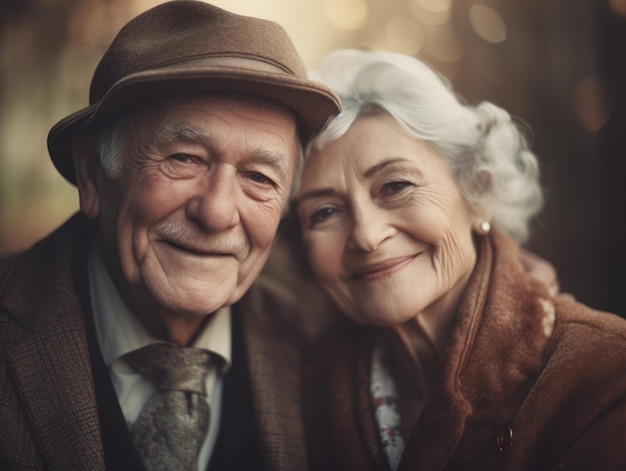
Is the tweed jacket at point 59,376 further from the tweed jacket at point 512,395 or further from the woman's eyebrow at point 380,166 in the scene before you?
the woman's eyebrow at point 380,166

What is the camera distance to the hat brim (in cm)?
175

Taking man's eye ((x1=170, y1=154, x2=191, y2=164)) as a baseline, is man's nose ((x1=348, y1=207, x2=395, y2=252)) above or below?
below

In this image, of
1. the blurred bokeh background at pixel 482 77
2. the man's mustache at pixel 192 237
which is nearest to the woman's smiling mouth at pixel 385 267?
the man's mustache at pixel 192 237

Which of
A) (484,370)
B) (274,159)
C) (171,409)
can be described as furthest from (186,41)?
(484,370)

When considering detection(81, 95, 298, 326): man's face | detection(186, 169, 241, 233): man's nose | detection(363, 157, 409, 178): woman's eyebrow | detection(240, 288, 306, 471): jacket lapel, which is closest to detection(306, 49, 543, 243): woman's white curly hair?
detection(363, 157, 409, 178): woman's eyebrow

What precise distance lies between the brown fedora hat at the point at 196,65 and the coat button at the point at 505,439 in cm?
128

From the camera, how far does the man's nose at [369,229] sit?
210cm

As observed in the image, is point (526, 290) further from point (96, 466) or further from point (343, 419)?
point (96, 466)

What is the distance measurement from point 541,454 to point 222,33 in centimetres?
180

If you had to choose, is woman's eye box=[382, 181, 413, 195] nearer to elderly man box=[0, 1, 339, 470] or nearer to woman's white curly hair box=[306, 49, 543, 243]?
woman's white curly hair box=[306, 49, 543, 243]

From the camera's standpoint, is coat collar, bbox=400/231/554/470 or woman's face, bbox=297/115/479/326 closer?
coat collar, bbox=400/231/554/470

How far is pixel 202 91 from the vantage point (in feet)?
6.36

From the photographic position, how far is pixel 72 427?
1829mm

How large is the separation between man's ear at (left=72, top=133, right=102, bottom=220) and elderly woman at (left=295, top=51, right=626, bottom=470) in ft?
2.67
